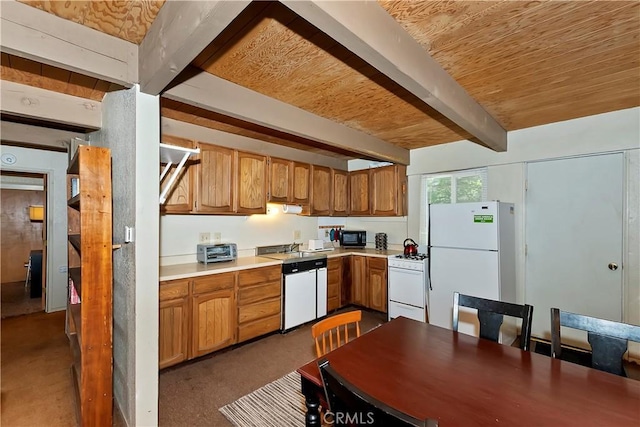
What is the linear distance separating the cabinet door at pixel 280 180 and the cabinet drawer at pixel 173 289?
4.86ft

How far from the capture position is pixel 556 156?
305 centimetres

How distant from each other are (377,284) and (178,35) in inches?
142

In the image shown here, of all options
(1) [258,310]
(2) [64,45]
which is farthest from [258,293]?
(2) [64,45]

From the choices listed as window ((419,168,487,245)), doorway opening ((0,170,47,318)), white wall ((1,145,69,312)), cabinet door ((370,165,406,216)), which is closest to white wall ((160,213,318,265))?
cabinet door ((370,165,406,216))

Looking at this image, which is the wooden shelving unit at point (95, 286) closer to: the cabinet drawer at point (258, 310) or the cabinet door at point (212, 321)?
the cabinet door at point (212, 321)

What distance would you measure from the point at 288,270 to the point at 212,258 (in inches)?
35.3

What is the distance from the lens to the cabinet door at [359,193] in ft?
14.9

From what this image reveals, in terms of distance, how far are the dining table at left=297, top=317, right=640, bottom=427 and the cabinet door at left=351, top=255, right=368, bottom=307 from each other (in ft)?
8.50

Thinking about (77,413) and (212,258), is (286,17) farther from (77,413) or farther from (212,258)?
(77,413)

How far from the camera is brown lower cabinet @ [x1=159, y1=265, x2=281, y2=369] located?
2.53 metres

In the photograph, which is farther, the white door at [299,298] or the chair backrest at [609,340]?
the white door at [299,298]

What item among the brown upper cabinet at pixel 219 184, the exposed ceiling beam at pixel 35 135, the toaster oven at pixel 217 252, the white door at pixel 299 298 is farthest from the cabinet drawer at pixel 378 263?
the exposed ceiling beam at pixel 35 135

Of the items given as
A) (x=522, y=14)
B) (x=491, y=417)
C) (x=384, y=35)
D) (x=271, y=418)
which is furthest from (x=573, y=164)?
(x=271, y=418)

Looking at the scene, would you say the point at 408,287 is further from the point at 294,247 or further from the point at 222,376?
the point at 222,376
